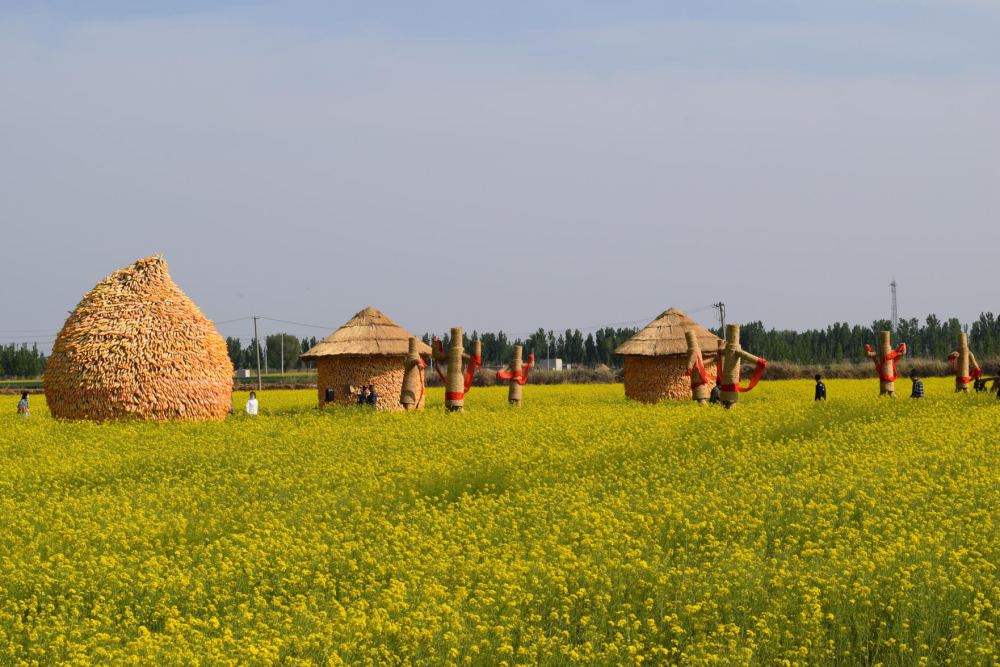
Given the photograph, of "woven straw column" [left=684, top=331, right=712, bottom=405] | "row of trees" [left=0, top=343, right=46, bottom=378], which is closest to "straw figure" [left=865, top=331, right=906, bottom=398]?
"woven straw column" [left=684, top=331, right=712, bottom=405]

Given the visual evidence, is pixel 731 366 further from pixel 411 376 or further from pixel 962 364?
pixel 962 364

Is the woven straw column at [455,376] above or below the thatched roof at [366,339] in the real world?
below

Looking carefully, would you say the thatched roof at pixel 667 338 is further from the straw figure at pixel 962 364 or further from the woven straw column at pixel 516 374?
the straw figure at pixel 962 364

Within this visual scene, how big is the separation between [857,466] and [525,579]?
7455 millimetres

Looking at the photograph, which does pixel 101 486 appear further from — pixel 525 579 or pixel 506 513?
pixel 525 579

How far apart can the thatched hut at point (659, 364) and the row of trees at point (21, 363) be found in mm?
94704

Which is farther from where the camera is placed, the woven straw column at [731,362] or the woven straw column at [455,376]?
the woven straw column at [455,376]

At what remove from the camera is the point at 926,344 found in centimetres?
11650

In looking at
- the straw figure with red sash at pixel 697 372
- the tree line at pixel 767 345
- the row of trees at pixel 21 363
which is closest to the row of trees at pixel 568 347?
the tree line at pixel 767 345

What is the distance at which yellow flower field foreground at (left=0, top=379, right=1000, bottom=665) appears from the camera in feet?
23.2

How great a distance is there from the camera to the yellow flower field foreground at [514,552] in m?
7.08

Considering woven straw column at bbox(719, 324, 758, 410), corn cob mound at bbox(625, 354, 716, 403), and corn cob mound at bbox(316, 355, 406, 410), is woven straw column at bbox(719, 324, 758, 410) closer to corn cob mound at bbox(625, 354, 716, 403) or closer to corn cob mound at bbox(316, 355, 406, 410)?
corn cob mound at bbox(625, 354, 716, 403)

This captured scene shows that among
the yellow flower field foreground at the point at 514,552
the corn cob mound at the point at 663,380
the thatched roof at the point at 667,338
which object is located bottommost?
the yellow flower field foreground at the point at 514,552

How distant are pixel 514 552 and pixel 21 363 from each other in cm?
11387
